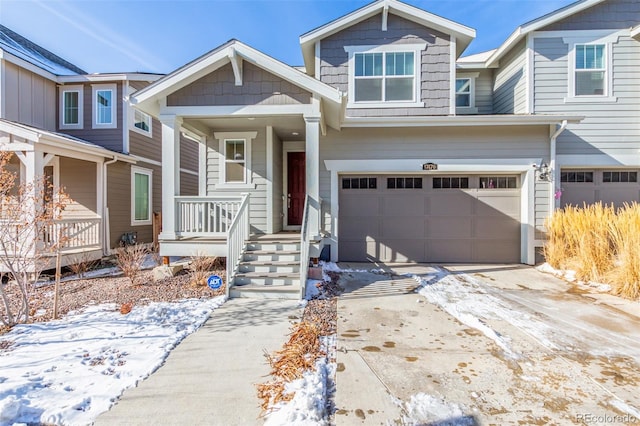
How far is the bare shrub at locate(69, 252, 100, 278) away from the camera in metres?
6.67

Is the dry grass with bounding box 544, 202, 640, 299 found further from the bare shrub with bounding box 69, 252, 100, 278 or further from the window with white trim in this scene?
the window with white trim

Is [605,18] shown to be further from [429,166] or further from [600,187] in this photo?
[429,166]

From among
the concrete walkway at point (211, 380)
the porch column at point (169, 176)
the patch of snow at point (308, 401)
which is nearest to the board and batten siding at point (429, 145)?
the porch column at point (169, 176)

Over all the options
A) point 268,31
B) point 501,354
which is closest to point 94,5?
point 268,31

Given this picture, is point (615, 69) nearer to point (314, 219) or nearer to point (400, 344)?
point (314, 219)

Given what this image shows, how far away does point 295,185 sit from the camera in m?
8.40

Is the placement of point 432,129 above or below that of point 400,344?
above

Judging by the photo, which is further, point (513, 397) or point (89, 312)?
point (89, 312)

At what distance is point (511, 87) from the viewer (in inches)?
343

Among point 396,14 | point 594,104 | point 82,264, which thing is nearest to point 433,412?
point 82,264

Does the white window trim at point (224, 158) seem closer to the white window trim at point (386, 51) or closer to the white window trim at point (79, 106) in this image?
the white window trim at point (386, 51)

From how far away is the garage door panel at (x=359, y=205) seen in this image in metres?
7.98

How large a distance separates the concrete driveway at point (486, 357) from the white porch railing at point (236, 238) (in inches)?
74.0

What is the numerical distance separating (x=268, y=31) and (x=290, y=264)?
37.9 feet
